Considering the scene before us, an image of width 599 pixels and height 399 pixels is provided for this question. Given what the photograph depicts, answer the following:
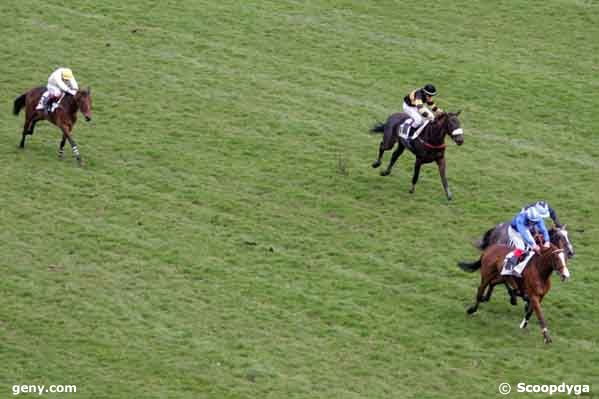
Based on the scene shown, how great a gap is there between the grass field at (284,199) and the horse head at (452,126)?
6.57ft

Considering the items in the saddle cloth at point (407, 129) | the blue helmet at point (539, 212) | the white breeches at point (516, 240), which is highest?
the blue helmet at point (539, 212)

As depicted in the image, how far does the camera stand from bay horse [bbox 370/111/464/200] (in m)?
24.4

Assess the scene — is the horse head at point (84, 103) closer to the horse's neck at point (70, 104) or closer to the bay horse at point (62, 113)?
the bay horse at point (62, 113)

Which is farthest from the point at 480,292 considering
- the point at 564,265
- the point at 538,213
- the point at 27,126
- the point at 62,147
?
the point at 27,126

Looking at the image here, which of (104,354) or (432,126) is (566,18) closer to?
(432,126)

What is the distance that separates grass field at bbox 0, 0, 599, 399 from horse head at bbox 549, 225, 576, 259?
1608 millimetres

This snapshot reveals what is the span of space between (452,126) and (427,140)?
2.95 ft

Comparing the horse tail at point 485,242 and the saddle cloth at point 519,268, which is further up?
the saddle cloth at point 519,268

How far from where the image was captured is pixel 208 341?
19469mm

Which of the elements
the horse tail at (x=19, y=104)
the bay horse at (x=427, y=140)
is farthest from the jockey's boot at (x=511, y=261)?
the horse tail at (x=19, y=104)

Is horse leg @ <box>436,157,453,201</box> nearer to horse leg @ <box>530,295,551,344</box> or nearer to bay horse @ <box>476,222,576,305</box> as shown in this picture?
bay horse @ <box>476,222,576,305</box>

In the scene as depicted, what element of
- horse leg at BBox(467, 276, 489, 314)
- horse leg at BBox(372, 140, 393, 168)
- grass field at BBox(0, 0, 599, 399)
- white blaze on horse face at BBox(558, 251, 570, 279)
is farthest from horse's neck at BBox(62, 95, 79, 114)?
white blaze on horse face at BBox(558, 251, 570, 279)

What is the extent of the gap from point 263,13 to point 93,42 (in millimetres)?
5841

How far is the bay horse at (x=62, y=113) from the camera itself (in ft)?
84.3
